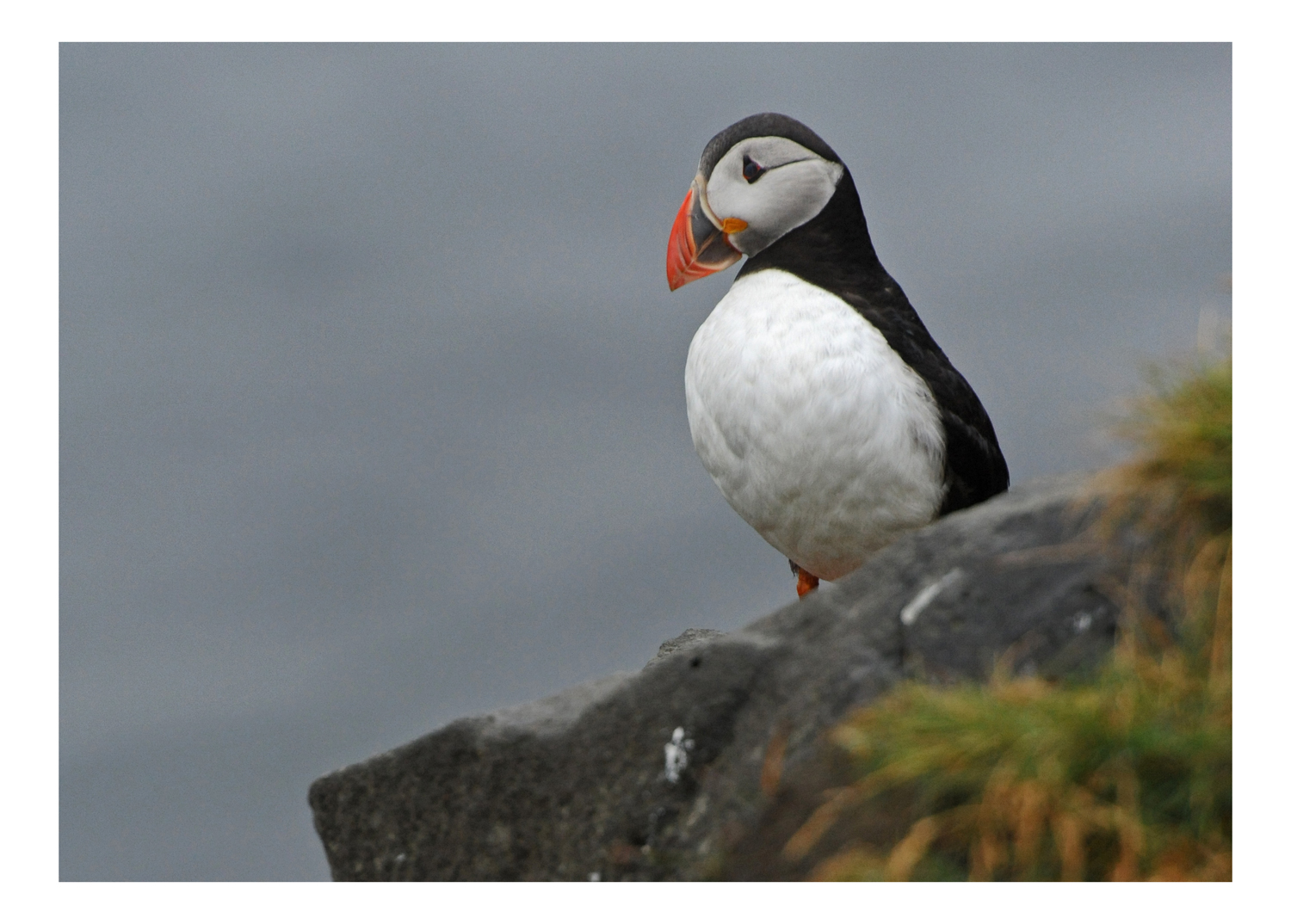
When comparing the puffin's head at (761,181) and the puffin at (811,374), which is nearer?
the puffin at (811,374)

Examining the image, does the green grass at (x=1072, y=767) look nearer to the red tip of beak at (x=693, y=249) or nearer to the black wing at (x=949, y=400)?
the black wing at (x=949, y=400)

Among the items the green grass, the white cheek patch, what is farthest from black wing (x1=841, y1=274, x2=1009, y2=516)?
the green grass

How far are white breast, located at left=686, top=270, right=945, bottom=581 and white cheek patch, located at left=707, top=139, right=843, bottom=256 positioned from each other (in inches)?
9.4

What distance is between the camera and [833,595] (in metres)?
3.55

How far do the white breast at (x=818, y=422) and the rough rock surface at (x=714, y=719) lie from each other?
2.06ft

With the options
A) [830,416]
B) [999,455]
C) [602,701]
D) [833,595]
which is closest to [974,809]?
[833,595]

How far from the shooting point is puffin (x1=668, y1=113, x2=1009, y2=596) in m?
4.21

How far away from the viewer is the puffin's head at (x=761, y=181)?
14.9 ft

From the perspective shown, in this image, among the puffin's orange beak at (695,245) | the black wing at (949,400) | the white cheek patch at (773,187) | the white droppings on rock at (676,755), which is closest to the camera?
the white droppings on rock at (676,755)

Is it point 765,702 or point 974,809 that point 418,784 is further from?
point 974,809

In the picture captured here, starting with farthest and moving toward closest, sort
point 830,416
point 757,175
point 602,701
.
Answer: point 757,175 → point 830,416 → point 602,701

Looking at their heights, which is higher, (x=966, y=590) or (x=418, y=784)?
(x=966, y=590)

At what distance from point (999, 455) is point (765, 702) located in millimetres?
1611

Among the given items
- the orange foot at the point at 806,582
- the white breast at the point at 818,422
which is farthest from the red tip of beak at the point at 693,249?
the orange foot at the point at 806,582
